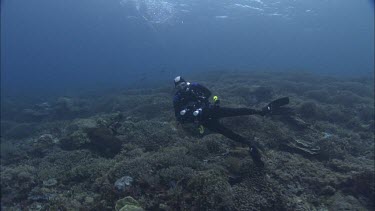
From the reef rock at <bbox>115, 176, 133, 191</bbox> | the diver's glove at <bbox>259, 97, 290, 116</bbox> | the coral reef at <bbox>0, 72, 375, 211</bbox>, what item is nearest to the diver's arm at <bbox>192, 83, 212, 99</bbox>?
the coral reef at <bbox>0, 72, 375, 211</bbox>

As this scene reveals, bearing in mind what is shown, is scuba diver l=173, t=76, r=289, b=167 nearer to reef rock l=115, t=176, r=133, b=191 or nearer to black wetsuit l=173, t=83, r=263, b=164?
black wetsuit l=173, t=83, r=263, b=164

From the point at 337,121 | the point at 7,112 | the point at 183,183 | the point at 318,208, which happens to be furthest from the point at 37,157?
the point at 7,112

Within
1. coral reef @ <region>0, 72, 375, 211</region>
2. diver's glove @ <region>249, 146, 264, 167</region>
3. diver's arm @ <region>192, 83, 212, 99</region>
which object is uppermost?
diver's arm @ <region>192, 83, 212, 99</region>

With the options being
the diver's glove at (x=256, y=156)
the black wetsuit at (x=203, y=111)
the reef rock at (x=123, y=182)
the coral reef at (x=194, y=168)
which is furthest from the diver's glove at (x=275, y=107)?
the reef rock at (x=123, y=182)

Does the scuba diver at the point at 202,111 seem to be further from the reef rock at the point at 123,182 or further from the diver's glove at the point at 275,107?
the reef rock at the point at 123,182

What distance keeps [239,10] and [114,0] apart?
30825 mm

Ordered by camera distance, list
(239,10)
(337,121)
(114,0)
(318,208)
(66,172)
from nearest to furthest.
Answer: (318,208) → (66,172) → (337,121) → (239,10) → (114,0)

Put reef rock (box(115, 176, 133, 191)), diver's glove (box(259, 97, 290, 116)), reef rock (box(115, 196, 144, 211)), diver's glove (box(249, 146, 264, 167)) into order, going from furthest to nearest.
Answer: diver's glove (box(259, 97, 290, 116)) → diver's glove (box(249, 146, 264, 167)) → reef rock (box(115, 176, 133, 191)) → reef rock (box(115, 196, 144, 211))

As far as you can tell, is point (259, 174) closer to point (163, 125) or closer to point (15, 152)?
point (163, 125)

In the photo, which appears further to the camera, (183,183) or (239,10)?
(239,10)

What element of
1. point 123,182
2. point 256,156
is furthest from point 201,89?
point 123,182

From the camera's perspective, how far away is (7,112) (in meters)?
29.7

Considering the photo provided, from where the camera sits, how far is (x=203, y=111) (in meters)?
10.2

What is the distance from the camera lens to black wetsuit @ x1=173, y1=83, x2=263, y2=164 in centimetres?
1026
